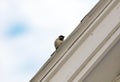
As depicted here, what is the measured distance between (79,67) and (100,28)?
31.6 inches

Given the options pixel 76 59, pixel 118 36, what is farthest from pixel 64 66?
pixel 118 36

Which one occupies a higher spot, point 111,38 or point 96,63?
point 111,38

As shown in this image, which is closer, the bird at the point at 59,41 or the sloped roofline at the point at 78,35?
the sloped roofline at the point at 78,35

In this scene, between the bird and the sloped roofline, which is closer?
the sloped roofline

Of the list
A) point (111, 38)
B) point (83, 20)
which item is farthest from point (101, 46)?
point (83, 20)

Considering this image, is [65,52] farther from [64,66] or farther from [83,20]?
[83,20]

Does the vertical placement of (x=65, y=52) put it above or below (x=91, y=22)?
below

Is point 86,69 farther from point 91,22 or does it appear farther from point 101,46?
point 91,22

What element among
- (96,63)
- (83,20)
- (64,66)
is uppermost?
(83,20)

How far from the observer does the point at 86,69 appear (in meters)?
5.46

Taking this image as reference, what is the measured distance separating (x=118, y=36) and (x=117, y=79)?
29.3 inches

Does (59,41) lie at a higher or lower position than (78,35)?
lower

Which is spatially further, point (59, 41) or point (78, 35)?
point (59, 41)

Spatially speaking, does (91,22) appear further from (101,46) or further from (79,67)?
(79,67)
